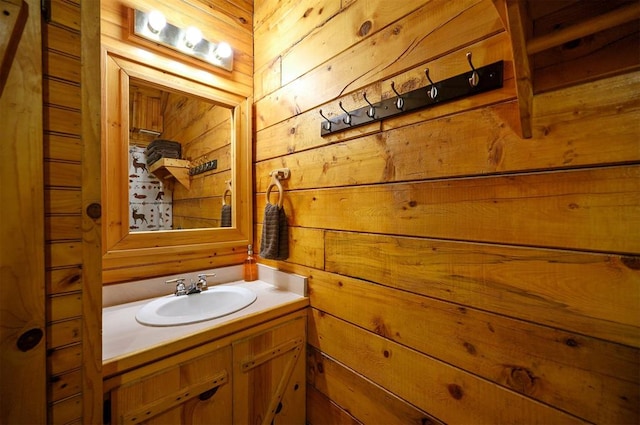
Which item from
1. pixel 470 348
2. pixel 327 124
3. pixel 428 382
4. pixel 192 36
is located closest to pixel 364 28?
pixel 327 124

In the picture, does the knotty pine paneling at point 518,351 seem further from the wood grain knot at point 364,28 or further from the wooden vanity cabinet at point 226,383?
the wood grain knot at point 364,28

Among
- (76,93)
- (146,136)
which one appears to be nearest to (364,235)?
(76,93)

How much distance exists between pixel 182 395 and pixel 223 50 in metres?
1.68

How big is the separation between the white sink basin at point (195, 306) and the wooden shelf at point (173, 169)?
2.02 ft

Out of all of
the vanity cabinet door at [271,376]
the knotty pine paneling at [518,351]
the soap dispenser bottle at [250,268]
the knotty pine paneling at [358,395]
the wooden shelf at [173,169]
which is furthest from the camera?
the soap dispenser bottle at [250,268]

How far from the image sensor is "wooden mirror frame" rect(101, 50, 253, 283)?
3.89ft

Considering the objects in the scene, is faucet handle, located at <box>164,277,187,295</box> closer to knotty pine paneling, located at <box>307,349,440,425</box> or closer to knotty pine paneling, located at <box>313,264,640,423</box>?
knotty pine paneling, located at <box>307,349,440,425</box>

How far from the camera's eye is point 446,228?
817 mm

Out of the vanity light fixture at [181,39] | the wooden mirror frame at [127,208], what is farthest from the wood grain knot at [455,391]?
the vanity light fixture at [181,39]

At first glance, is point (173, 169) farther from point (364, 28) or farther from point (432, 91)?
point (432, 91)

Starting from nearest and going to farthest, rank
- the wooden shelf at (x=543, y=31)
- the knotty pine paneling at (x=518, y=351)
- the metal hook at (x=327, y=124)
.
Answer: the wooden shelf at (x=543, y=31) → the knotty pine paneling at (x=518, y=351) → the metal hook at (x=327, y=124)

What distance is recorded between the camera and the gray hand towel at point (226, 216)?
1.58m

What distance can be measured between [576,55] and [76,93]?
3.92 feet

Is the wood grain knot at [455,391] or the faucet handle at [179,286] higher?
the faucet handle at [179,286]
